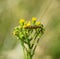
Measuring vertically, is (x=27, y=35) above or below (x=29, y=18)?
below

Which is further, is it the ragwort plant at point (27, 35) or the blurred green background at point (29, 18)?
the blurred green background at point (29, 18)

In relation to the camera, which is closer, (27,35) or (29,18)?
(27,35)

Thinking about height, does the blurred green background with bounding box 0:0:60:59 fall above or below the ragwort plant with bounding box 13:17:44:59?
above

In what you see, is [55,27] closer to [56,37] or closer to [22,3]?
[56,37]

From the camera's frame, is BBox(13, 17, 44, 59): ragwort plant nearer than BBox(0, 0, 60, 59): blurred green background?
Yes

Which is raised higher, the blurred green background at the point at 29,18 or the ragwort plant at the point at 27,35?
the blurred green background at the point at 29,18

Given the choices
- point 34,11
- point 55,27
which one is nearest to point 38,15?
point 34,11

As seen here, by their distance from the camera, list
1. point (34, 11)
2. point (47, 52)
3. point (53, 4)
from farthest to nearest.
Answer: point (34, 11) → point (53, 4) → point (47, 52)

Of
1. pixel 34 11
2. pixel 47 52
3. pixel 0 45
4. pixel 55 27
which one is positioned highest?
pixel 34 11
